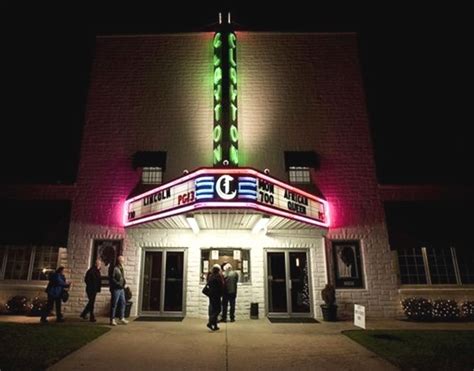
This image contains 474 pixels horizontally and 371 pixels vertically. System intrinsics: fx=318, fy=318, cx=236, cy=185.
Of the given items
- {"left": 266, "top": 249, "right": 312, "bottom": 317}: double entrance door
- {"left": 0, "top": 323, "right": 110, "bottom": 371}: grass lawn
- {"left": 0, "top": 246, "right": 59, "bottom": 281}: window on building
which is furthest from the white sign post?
{"left": 0, "top": 246, "right": 59, "bottom": 281}: window on building

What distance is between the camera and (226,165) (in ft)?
36.7

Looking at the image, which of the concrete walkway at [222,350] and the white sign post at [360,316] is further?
the white sign post at [360,316]

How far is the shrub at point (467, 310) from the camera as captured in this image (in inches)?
446

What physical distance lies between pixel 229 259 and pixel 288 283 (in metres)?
2.42

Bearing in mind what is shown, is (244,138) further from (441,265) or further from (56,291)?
(441,265)

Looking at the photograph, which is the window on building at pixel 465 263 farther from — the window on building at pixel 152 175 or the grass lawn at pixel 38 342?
the grass lawn at pixel 38 342

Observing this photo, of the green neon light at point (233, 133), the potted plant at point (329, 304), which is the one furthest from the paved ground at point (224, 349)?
the green neon light at point (233, 133)

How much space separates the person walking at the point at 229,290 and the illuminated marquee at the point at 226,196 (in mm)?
2948

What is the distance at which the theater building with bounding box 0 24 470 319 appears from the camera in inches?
464

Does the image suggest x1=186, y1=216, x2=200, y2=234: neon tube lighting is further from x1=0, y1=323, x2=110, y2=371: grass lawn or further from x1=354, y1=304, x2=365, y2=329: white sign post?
x1=354, y1=304, x2=365, y2=329: white sign post

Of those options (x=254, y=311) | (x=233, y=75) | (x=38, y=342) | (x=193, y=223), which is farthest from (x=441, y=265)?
(x=38, y=342)

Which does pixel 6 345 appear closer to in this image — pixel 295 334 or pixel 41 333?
pixel 41 333

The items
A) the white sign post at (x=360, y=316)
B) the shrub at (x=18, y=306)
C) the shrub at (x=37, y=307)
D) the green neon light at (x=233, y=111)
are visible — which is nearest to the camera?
the white sign post at (x=360, y=316)

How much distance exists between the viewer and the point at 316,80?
14344 millimetres
